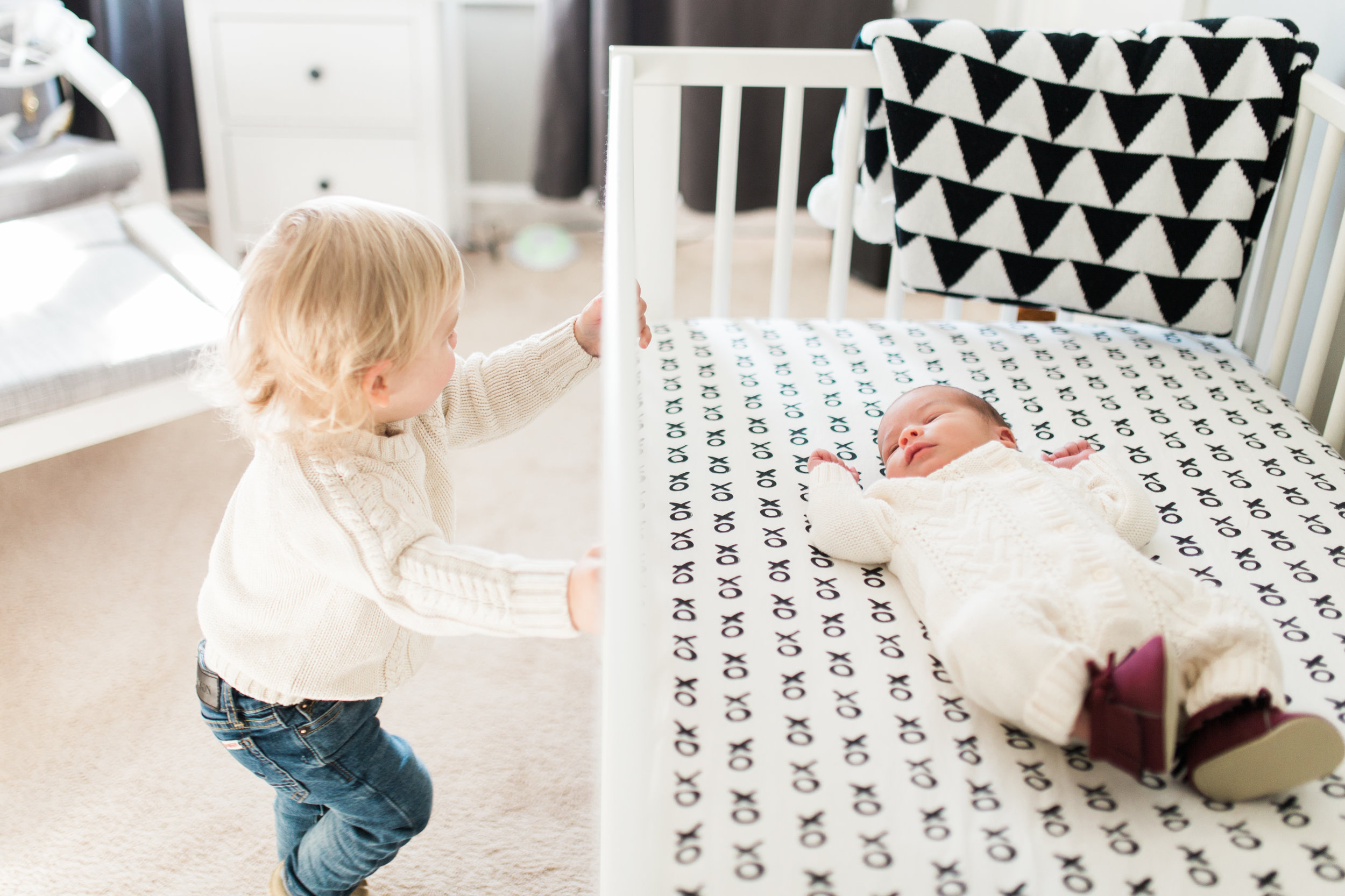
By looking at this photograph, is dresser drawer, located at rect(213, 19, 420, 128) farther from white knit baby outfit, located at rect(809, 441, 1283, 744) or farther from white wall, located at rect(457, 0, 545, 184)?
white knit baby outfit, located at rect(809, 441, 1283, 744)

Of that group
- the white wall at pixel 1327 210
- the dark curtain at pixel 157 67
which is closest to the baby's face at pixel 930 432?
the white wall at pixel 1327 210

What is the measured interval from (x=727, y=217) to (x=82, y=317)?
0.96 metres

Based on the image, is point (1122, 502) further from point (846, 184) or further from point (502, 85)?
point (502, 85)

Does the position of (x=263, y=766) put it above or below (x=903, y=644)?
below

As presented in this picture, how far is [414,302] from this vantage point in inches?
30.2

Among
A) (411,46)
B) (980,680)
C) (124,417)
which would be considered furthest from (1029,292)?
(411,46)

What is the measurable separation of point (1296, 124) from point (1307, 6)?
228mm

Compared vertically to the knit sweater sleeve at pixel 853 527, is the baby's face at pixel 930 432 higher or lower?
higher

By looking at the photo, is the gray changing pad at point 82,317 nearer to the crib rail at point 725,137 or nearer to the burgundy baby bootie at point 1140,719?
the crib rail at point 725,137

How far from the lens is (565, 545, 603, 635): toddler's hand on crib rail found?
0.69 m

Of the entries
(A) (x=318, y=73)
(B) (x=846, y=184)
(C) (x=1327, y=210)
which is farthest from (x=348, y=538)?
(A) (x=318, y=73)

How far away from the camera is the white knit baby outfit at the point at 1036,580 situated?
2.48 feet

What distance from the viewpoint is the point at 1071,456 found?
110cm

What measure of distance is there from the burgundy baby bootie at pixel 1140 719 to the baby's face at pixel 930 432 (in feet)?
1.12
